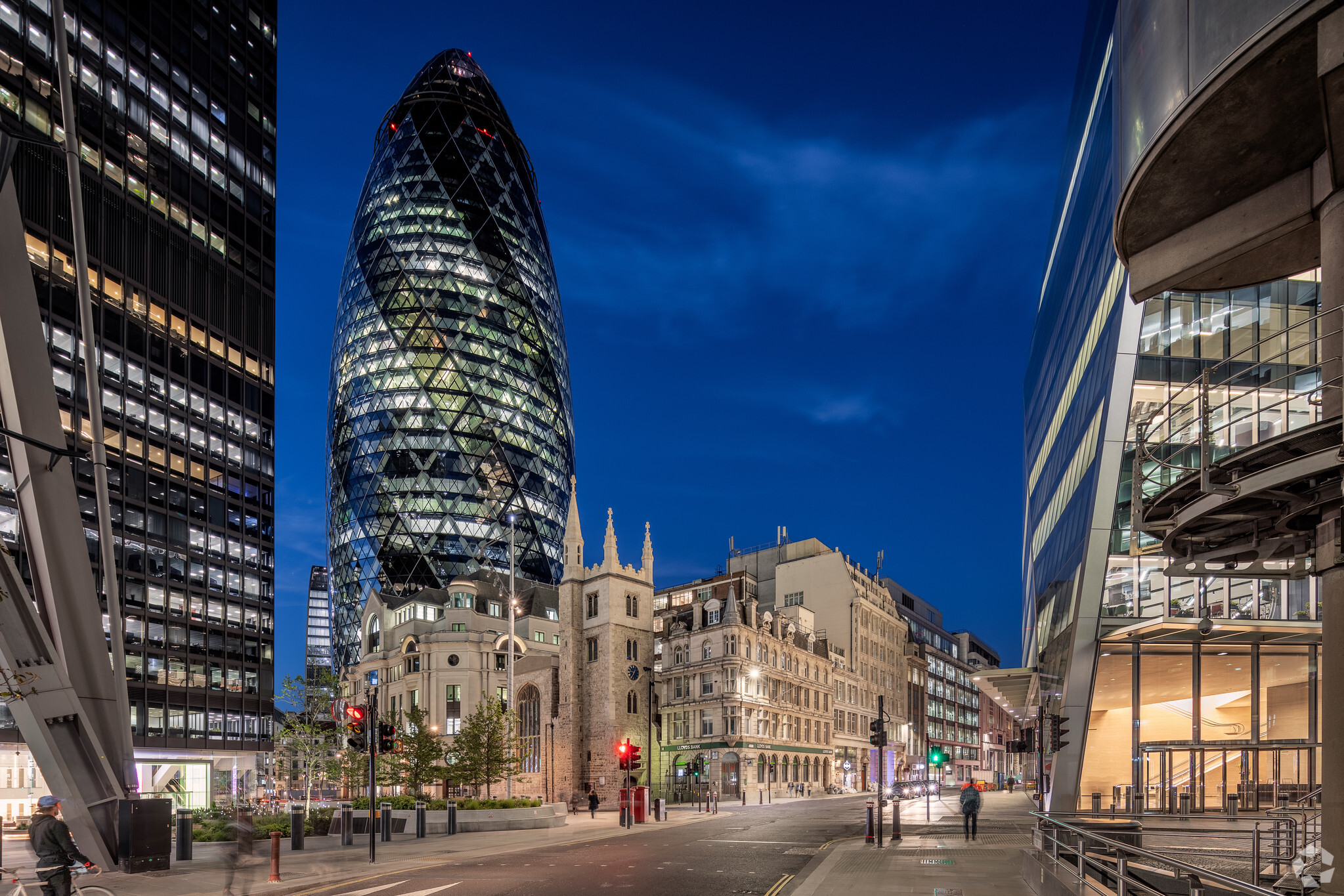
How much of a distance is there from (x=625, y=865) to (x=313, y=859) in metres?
7.64

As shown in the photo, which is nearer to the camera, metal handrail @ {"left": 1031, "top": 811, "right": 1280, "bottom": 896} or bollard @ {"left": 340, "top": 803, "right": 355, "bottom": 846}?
metal handrail @ {"left": 1031, "top": 811, "right": 1280, "bottom": 896}

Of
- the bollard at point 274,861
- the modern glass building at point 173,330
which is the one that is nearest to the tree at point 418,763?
the bollard at point 274,861

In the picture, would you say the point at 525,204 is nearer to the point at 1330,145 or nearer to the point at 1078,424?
the point at 1078,424

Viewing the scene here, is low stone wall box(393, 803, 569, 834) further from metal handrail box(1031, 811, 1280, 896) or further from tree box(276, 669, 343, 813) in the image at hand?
metal handrail box(1031, 811, 1280, 896)

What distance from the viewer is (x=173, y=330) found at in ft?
285

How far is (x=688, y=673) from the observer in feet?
259

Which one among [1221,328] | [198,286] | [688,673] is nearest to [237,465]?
[198,286]

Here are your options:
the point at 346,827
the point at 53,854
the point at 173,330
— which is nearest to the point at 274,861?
the point at 53,854

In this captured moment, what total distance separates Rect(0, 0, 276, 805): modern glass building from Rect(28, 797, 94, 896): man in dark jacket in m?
65.2

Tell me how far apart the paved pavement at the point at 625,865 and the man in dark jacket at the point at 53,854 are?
1.75 m

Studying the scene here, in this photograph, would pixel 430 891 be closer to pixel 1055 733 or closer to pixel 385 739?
pixel 385 739

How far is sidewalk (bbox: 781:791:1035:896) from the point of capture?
16.8m

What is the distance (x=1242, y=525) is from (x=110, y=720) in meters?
19.8

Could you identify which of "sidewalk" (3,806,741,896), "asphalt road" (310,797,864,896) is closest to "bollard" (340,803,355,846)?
"sidewalk" (3,806,741,896)
